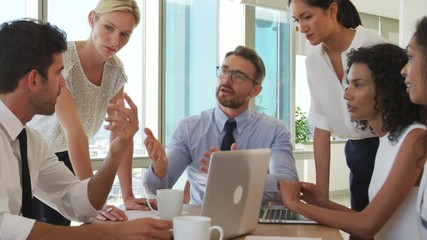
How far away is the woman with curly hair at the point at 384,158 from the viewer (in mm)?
1659

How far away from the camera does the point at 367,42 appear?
7.41ft

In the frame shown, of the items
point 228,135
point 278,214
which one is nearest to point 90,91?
point 228,135

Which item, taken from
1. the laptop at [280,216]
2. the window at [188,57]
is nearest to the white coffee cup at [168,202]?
the laptop at [280,216]

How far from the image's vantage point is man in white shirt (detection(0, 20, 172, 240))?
1280 millimetres

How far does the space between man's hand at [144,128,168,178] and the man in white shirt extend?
7.9 inches

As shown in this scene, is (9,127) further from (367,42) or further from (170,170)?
(367,42)

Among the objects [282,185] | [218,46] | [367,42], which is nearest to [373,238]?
[282,185]

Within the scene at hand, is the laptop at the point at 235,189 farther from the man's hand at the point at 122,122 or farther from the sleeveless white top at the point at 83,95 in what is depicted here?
the sleeveless white top at the point at 83,95

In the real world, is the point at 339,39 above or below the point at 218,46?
below

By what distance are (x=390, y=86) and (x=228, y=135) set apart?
2.72 feet

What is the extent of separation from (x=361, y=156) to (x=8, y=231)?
160cm

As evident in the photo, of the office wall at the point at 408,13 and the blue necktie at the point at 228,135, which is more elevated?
the office wall at the point at 408,13

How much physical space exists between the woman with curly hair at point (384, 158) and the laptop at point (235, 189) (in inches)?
10.0

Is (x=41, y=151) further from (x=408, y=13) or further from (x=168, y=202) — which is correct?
(x=408, y=13)
